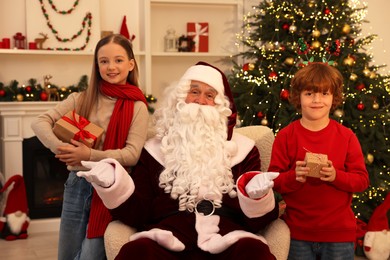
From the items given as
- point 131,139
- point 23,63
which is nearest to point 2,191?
point 23,63

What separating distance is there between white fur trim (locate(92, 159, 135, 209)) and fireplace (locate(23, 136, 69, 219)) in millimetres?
3025

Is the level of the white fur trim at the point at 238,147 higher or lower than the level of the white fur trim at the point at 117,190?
higher

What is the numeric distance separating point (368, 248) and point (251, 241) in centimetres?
223

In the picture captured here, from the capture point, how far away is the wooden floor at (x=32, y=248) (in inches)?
182

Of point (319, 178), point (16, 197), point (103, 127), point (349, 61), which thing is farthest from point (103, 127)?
point (16, 197)

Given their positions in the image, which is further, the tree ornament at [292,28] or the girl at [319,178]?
the tree ornament at [292,28]

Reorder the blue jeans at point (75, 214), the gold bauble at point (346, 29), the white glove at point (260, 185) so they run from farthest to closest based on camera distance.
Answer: the gold bauble at point (346, 29) → the blue jeans at point (75, 214) → the white glove at point (260, 185)

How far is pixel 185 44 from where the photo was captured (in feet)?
19.5

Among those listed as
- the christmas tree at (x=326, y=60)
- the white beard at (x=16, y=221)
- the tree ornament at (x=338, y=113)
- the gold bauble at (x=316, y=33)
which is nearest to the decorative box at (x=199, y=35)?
the christmas tree at (x=326, y=60)

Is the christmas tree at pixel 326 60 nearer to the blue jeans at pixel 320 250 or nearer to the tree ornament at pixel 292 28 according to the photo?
the tree ornament at pixel 292 28

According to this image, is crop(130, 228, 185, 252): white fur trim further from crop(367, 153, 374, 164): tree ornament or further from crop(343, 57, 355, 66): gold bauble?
crop(343, 57, 355, 66): gold bauble

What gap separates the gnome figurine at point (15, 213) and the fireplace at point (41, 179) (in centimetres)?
32

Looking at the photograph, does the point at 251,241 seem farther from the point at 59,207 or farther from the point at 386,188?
the point at 59,207

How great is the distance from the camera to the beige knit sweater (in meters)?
2.79
